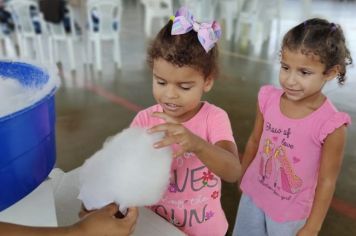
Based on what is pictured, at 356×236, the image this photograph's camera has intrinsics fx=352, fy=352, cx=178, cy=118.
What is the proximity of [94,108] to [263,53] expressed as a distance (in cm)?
317

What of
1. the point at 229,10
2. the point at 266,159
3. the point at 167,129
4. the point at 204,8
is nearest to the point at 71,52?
the point at 204,8

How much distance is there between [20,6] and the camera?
14.9 ft

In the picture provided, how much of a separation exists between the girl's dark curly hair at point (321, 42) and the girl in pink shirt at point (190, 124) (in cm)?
30

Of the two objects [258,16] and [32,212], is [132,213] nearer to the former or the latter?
[32,212]

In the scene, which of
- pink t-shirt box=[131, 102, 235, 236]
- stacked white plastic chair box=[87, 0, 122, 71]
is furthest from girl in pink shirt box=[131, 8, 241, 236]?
stacked white plastic chair box=[87, 0, 122, 71]

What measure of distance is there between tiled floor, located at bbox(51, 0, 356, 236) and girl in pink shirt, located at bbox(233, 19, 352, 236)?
2.61 ft

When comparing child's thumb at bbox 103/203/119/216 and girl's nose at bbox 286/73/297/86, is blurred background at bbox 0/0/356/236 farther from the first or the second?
child's thumb at bbox 103/203/119/216

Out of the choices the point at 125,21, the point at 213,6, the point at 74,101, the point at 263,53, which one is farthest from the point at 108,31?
the point at 125,21

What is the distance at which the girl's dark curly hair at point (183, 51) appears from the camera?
91cm

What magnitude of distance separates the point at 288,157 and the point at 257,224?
32 centimetres

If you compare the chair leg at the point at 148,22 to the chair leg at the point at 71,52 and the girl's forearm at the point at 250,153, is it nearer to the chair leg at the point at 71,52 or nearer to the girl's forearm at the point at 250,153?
the chair leg at the point at 71,52

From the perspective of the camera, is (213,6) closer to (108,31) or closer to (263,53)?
(263,53)

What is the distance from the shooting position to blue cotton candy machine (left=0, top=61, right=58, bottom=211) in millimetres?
646

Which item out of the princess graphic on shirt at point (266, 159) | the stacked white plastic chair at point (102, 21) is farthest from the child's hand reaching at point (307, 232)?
the stacked white plastic chair at point (102, 21)
